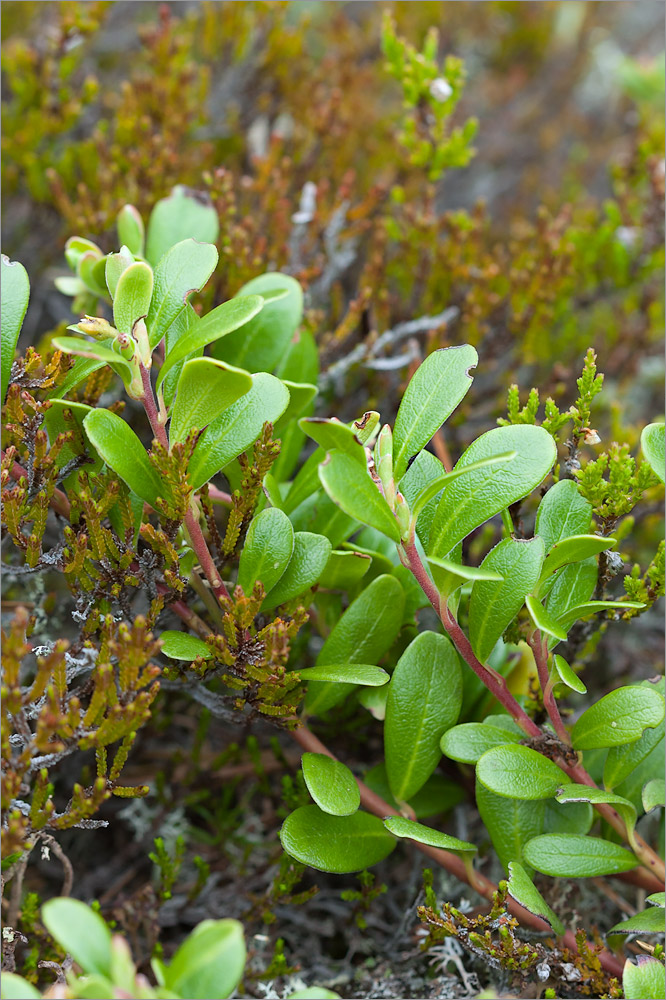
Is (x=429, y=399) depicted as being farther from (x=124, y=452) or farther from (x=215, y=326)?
(x=124, y=452)

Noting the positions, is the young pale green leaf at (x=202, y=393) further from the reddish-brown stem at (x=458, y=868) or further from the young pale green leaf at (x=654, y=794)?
the young pale green leaf at (x=654, y=794)

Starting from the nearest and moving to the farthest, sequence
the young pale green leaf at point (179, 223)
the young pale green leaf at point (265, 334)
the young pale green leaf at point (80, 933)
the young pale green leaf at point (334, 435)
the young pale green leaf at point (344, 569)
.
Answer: the young pale green leaf at point (80, 933) < the young pale green leaf at point (334, 435) < the young pale green leaf at point (344, 569) < the young pale green leaf at point (265, 334) < the young pale green leaf at point (179, 223)

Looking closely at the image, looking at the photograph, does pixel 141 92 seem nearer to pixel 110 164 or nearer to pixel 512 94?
pixel 110 164

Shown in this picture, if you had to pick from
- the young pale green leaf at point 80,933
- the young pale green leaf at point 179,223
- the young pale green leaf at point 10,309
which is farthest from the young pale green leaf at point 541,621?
the young pale green leaf at point 179,223

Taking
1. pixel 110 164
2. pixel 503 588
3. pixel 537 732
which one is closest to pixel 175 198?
pixel 110 164

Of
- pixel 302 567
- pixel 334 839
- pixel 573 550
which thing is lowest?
pixel 334 839

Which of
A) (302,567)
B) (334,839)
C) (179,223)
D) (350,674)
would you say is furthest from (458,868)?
(179,223)
